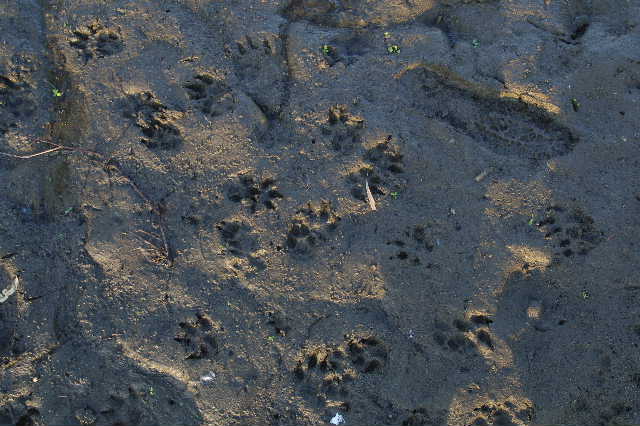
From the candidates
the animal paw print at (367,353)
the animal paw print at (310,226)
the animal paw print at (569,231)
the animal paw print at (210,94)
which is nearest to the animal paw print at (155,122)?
the animal paw print at (210,94)

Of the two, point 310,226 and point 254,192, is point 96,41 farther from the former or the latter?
point 310,226

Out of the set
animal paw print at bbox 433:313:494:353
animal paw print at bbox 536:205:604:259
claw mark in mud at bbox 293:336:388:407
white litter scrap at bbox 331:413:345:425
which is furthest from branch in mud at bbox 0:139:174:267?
animal paw print at bbox 536:205:604:259

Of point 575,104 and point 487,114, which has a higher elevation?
point 575,104

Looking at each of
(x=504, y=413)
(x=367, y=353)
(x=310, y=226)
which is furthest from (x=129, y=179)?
(x=504, y=413)

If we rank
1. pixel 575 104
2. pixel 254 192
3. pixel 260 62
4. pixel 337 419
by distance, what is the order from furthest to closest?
pixel 260 62, pixel 575 104, pixel 254 192, pixel 337 419

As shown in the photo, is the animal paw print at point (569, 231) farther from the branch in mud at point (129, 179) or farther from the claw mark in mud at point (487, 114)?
the branch in mud at point (129, 179)
